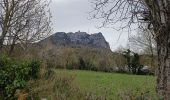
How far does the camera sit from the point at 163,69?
10.6 m

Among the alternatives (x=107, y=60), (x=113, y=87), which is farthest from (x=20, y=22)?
(x=107, y=60)

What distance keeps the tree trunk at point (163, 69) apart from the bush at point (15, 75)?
5429mm

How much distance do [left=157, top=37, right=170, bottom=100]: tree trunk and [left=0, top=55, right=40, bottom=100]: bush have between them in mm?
5429

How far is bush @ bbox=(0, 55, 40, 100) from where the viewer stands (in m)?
14.5

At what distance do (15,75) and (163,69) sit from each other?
6.31 m

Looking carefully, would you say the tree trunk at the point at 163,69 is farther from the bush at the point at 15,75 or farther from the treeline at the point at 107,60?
the treeline at the point at 107,60

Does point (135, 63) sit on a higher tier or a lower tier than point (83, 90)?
higher

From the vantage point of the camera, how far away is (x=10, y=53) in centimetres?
2241

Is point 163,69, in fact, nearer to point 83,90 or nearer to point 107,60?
point 83,90

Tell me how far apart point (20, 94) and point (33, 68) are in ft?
6.24

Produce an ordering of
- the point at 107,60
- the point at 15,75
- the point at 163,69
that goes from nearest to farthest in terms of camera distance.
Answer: the point at 163,69 < the point at 15,75 < the point at 107,60

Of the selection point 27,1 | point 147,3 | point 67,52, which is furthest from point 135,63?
point 147,3

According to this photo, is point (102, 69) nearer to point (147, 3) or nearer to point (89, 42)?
point (89, 42)

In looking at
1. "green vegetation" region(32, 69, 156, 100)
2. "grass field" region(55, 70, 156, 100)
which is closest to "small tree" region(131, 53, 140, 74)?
Result: "grass field" region(55, 70, 156, 100)
